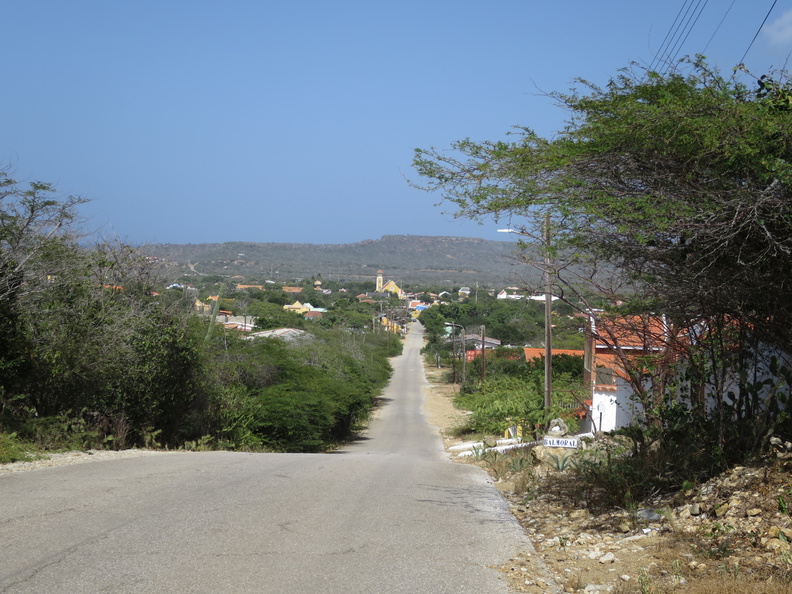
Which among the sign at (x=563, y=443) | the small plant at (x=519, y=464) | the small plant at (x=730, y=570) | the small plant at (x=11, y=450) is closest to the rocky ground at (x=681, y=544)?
the small plant at (x=730, y=570)

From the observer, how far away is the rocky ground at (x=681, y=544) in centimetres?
584

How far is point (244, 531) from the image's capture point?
7664 millimetres

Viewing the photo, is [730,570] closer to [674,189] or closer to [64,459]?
[674,189]

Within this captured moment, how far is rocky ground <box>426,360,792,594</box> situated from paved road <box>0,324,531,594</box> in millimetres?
474

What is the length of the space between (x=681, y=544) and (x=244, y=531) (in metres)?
4.07

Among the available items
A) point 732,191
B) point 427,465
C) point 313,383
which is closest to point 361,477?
point 427,465

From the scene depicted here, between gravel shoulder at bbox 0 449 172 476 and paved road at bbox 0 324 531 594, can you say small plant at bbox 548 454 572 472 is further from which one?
gravel shoulder at bbox 0 449 172 476

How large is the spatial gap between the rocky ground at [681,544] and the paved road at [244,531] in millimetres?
474

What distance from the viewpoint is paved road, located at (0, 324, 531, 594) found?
607cm

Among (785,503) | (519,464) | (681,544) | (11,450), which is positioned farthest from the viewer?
(519,464)

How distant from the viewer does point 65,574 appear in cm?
596

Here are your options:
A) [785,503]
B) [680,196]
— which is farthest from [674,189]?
[785,503]

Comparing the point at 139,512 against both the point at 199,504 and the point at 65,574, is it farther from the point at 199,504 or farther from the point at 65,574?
the point at 65,574

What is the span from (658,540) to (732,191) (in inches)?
127
